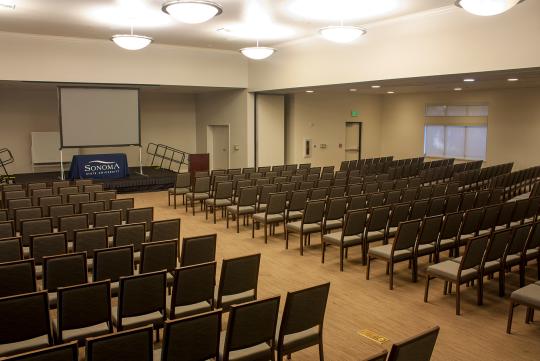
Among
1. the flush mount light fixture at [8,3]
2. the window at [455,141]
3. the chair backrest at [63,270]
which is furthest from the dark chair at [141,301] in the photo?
the window at [455,141]

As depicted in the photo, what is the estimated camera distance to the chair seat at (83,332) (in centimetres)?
360

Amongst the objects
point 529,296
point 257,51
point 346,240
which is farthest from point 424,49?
point 529,296

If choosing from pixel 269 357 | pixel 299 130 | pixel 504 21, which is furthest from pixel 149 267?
pixel 299 130

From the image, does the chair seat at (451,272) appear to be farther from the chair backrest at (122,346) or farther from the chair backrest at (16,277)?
the chair backrest at (16,277)

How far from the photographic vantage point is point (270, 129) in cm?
1634

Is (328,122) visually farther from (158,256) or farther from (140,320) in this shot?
(140,320)

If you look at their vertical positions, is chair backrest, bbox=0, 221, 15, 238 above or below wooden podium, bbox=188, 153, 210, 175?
below

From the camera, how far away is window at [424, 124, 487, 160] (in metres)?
17.8

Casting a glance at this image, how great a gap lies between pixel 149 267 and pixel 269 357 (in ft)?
6.25

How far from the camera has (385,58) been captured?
1097cm

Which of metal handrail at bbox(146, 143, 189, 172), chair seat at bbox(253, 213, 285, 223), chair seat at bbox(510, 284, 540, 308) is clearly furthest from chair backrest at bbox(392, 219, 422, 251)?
metal handrail at bbox(146, 143, 189, 172)

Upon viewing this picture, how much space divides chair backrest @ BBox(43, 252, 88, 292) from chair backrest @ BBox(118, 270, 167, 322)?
34.0 inches

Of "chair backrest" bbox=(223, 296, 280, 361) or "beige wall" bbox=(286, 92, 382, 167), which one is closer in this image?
"chair backrest" bbox=(223, 296, 280, 361)

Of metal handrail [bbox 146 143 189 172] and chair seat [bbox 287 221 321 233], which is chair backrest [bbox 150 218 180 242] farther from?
metal handrail [bbox 146 143 189 172]
